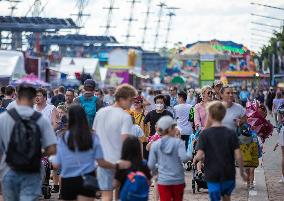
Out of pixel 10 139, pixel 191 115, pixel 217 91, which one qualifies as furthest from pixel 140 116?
pixel 10 139

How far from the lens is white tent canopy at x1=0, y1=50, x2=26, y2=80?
119ft

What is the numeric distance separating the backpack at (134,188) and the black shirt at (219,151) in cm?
A: 133

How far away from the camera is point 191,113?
18.5 m

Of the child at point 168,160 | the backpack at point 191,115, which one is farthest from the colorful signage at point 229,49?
the child at point 168,160

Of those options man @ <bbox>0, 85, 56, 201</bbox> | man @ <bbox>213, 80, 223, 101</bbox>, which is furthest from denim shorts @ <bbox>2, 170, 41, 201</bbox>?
man @ <bbox>213, 80, 223, 101</bbox>

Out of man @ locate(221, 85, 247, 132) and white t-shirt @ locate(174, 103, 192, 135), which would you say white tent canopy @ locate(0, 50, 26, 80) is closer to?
white t-shirt @ locate(174, 103, 192, 135)

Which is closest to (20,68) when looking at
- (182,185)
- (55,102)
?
(55,102)

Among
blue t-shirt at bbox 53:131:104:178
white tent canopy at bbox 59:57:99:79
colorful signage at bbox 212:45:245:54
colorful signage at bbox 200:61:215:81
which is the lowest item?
blue t-shirt at bbox 53:131:104:178

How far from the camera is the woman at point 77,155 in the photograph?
355 inches

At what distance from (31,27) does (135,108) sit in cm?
8555

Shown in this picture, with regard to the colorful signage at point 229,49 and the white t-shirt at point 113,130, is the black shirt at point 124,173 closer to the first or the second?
the white t-shirt at point 113,130

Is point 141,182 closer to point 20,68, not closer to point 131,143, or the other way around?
point 131,143

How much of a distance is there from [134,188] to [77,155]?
614 mm

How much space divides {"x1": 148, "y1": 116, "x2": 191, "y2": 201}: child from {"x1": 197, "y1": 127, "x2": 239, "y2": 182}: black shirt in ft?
0.85
